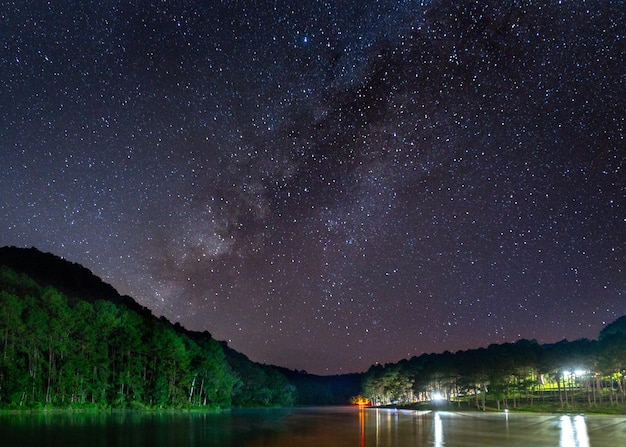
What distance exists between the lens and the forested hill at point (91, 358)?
210 ft

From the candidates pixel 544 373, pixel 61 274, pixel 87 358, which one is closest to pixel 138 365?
pixel 87 358

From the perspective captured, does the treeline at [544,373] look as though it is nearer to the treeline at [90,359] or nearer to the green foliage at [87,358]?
the treeline at [90,359]

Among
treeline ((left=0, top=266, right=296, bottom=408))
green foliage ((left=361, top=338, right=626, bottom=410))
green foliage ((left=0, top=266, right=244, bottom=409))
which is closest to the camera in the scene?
green foliage ((left=0, top=266, right=244, bottom=409))

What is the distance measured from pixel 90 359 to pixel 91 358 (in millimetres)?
195

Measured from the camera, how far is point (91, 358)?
7681 cm

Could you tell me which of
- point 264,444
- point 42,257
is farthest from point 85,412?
point 42,257

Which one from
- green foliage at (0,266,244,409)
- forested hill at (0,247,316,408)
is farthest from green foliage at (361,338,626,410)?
green foliage at (0,266,244,409)

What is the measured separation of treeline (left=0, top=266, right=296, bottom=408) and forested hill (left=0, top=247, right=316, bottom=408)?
0.11m

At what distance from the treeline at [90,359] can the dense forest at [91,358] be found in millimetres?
111

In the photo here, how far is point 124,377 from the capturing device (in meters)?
82.6

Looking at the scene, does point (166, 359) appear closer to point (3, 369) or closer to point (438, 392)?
point (3, 369)

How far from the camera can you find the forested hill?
63938 mm

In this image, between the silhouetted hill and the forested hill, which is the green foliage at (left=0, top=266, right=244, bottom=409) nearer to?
the forested hill

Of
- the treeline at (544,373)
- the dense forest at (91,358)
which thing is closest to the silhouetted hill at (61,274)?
the dense forest at (91,358)
